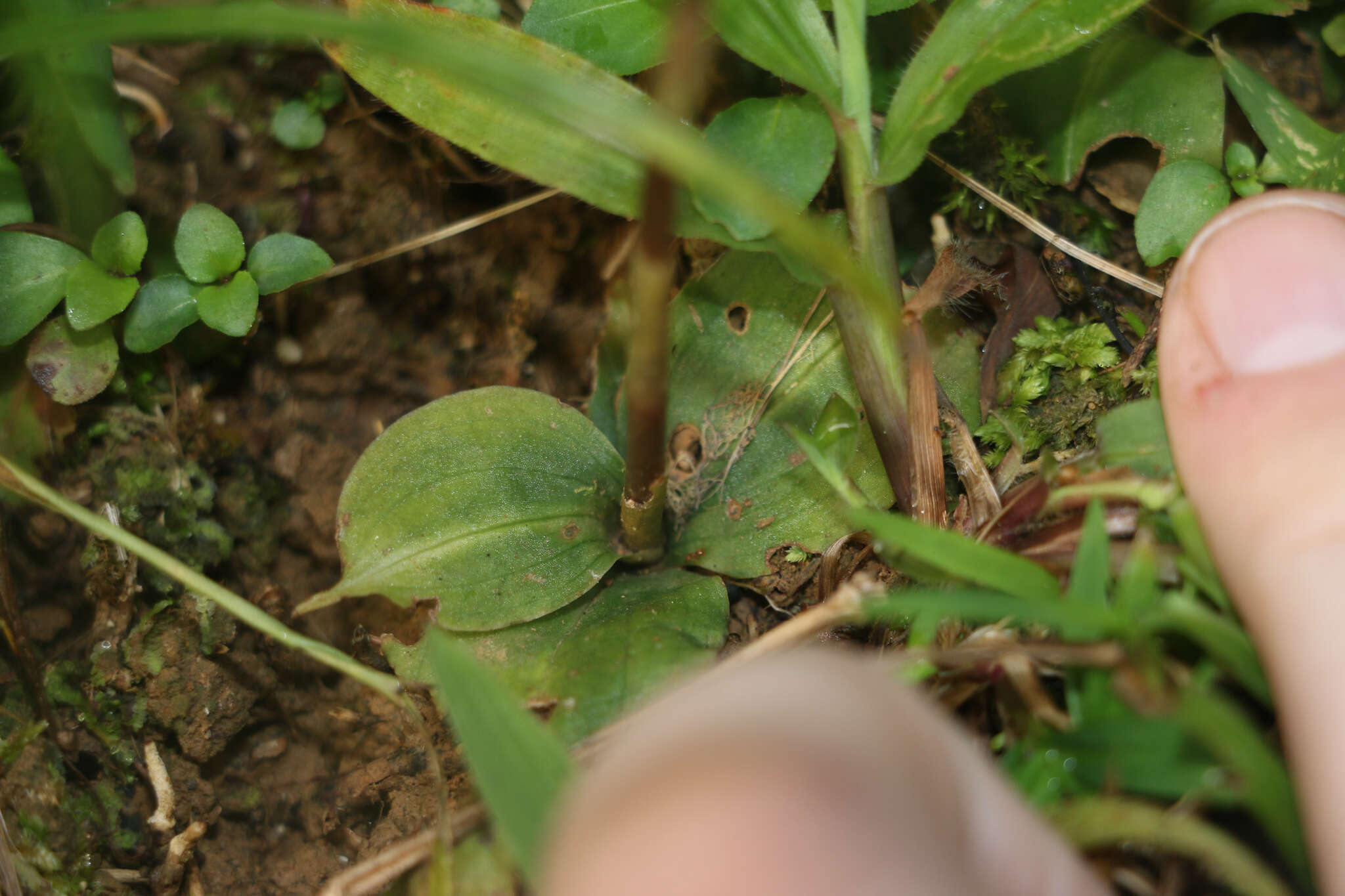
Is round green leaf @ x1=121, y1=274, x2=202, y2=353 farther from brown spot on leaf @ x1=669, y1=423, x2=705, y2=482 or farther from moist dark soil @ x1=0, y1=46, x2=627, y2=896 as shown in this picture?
brown spot on leaf @ x1=669, y1=423, x2=705, y2=482

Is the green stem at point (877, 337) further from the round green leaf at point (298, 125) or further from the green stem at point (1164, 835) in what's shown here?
the round green leaf at point (298, 125)

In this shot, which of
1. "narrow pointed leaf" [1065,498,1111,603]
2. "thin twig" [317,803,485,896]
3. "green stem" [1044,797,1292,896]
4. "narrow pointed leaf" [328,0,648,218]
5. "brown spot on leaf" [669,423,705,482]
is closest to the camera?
"green stem" [1044,797,1292,896]

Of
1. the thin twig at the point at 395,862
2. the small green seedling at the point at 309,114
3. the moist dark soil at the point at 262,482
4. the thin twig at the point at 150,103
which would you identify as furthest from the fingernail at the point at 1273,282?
the thin twig at the point at 150,103

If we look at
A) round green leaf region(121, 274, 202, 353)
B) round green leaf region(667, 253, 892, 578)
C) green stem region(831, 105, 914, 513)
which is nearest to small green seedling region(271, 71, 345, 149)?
round green leaf region(121, 274, 202, 353)

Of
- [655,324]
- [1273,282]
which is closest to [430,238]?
[655,324]

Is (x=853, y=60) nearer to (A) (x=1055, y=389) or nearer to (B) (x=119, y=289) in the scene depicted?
(A) (x=1055, y=389)
